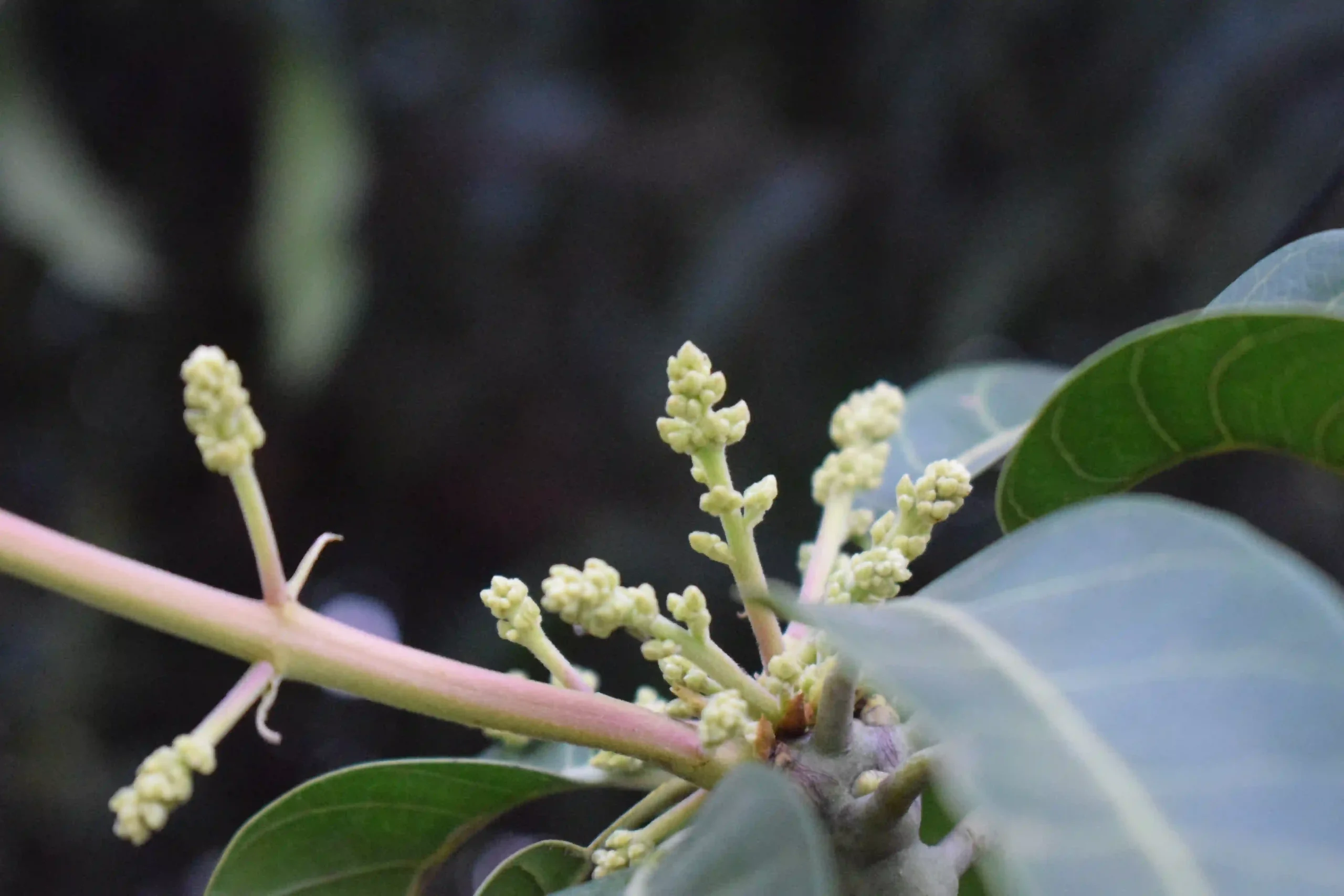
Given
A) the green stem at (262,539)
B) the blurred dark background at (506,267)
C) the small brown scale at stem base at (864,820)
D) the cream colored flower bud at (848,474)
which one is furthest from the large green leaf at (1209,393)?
the blurred dark background at (506,267)

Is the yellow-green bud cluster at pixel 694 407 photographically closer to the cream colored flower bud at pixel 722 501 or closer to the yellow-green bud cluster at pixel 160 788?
the cream colored flower bud at pixel 722 501

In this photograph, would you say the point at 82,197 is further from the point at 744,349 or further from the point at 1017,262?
the point at 1017,262

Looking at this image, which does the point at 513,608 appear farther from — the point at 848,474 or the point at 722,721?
the point at 848,474

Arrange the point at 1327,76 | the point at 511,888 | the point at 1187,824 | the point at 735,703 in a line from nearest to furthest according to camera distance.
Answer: the point at 1187,824 < the point at 735,703 < the point at 511,888 < the point at 1327,76

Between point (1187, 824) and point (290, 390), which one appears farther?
point (290, 390)

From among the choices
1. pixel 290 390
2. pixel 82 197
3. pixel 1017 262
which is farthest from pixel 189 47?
pixel 1017 262

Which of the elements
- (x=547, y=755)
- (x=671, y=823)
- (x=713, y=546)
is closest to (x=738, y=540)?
(x=713, y=546)
